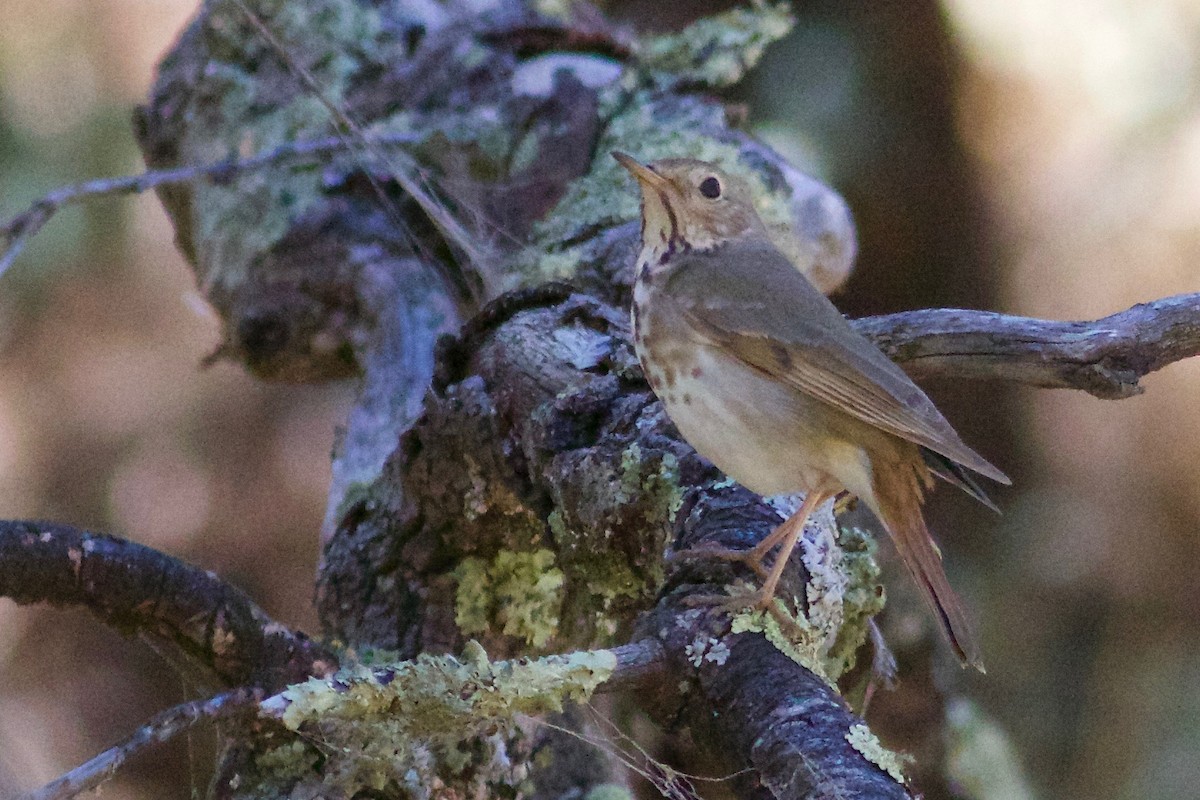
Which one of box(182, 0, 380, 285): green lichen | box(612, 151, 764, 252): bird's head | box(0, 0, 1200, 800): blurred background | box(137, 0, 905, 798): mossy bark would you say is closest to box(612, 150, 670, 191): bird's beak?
box(612, 151, 764, 252): bird's head

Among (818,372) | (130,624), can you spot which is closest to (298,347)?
(130,624)

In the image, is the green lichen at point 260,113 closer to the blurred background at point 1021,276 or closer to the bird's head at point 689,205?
the blurred background at point 1021,276

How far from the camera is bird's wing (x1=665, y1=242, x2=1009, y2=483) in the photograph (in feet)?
6.38

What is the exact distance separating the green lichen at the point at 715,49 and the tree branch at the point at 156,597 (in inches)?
93.5

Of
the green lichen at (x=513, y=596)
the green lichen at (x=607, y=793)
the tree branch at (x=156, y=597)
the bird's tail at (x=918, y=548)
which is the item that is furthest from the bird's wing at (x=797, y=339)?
the green lichen at (x=607, y=793)

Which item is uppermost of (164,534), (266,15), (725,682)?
(266,15)

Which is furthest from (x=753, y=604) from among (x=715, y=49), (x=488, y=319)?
(x=715, y=49)

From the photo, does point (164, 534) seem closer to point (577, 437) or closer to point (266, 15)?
point (266, 15)

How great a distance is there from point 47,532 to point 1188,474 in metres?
4.25

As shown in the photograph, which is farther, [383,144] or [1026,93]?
[1026,93]

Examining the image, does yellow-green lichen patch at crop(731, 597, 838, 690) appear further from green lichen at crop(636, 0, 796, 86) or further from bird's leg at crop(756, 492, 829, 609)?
green lichen at crop(636, 0, 796, 86)

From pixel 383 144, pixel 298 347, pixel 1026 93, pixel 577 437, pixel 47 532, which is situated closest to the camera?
pixel 47 532

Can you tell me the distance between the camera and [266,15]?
13.4ft

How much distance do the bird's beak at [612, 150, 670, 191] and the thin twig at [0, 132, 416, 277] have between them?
128cm
